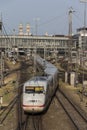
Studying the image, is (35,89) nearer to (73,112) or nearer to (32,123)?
(32,123)

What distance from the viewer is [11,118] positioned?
2892cm

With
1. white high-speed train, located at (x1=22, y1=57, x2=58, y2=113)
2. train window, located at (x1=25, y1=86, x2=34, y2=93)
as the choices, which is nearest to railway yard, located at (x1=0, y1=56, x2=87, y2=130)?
white high-speed train, located at (x1=22, y1=57, x2=58, y2=113)

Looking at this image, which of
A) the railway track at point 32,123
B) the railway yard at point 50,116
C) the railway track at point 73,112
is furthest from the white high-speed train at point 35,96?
the railway track at point 73,112

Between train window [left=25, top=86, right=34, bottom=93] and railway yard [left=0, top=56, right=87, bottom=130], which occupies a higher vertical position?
train window [left=25, top=86, right=34, bottom=93]

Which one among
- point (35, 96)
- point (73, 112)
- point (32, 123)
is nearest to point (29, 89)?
point (35, 96)

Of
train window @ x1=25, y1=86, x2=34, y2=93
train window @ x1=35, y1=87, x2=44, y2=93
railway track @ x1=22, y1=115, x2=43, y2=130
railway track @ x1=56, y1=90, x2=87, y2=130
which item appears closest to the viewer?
railway track @ x1=22, y1=115, x2=43, y2=130

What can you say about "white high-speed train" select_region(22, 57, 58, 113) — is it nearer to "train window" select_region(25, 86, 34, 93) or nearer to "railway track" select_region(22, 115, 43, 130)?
"train window" select_region(25, 86, 34, 93)

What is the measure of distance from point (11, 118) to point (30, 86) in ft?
9.94

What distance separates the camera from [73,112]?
1251 inches

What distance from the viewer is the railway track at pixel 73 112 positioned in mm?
26591

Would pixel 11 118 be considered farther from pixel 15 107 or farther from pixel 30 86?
pixel 15 107

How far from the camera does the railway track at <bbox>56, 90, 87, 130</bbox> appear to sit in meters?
26.6

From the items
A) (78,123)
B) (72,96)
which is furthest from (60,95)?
(78,123)

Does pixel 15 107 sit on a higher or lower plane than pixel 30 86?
lower
